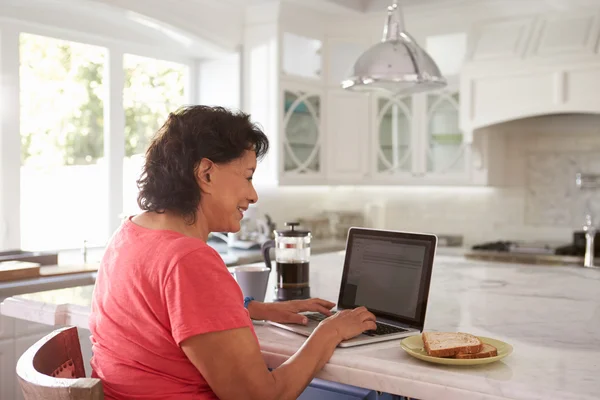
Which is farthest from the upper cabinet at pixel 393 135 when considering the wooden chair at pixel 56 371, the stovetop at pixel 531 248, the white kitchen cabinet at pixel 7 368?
the wooden chair at pixel 56 371

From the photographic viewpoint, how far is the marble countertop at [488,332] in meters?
1.28

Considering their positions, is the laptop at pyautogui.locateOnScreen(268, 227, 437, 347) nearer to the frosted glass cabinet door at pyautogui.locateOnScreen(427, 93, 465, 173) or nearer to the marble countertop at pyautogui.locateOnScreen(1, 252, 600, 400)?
the marble countertop at pyautogui.locateOnScreen(1, 252, 600, 400)

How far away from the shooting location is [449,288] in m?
2.35

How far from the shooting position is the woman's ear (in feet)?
4.78

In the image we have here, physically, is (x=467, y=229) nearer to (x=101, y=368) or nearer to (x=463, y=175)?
(x=463, y=175)

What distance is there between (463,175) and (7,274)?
3.05m

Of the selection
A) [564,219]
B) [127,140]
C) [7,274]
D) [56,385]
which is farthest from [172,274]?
[564,219]

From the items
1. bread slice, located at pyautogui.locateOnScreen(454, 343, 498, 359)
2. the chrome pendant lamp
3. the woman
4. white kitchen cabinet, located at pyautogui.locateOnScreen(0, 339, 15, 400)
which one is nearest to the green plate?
bread slice, located at pyautogui.locateOnScreen(454, 343, 498, 359)

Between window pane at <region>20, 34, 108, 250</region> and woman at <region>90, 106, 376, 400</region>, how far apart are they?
2.68 metres

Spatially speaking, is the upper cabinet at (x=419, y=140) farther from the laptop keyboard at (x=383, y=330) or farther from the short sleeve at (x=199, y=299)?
the short sleeve at (x=199, y=299)

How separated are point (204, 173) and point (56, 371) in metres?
0.52

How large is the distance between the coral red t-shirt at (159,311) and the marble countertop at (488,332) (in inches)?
10.5

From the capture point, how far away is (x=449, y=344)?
1.40 meters

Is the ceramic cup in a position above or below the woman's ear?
below
